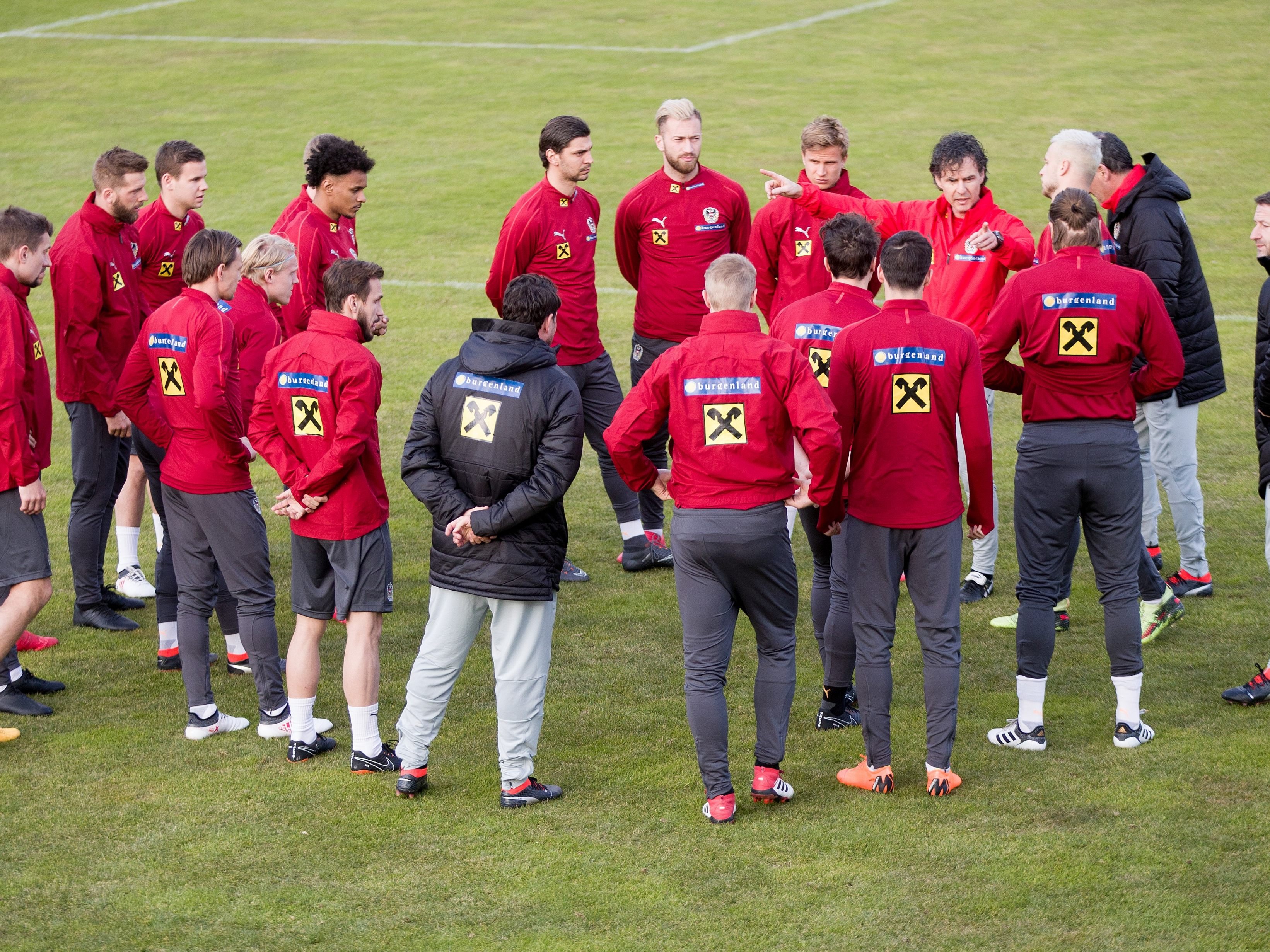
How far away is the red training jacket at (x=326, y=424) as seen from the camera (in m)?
5.86

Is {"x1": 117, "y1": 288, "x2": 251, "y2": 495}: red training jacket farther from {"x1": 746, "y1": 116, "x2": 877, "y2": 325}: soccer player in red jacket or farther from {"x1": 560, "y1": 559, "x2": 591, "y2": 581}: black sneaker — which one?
{"x1": 746, "y1": 116, "x2": 877, "y2": 325}: soccer player in red jacket

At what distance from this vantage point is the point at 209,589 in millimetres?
6551

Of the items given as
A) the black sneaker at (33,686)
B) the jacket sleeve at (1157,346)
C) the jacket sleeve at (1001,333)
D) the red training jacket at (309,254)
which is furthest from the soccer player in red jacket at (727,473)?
the black sneaker at (33,686)

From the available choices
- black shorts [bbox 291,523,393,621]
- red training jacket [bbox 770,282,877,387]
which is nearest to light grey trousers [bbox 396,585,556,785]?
black shorts [bbox 291,523,393,621]

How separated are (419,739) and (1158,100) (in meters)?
20.4

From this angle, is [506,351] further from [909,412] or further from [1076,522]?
[1076,522]

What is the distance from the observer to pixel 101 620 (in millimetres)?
7898

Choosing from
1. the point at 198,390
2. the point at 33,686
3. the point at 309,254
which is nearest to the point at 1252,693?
the point at 198,390

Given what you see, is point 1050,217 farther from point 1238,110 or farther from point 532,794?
point 1238,110

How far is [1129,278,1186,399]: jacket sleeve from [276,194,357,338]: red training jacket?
4042mm

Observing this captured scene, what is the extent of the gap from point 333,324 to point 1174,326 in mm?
4199

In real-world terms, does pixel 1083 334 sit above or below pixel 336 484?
above

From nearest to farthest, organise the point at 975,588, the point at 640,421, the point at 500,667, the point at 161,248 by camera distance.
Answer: the point at 640,421 → the point at 500,667 → the point at 975,588 → the point at 161,248

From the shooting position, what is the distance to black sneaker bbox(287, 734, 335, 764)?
6223mm
